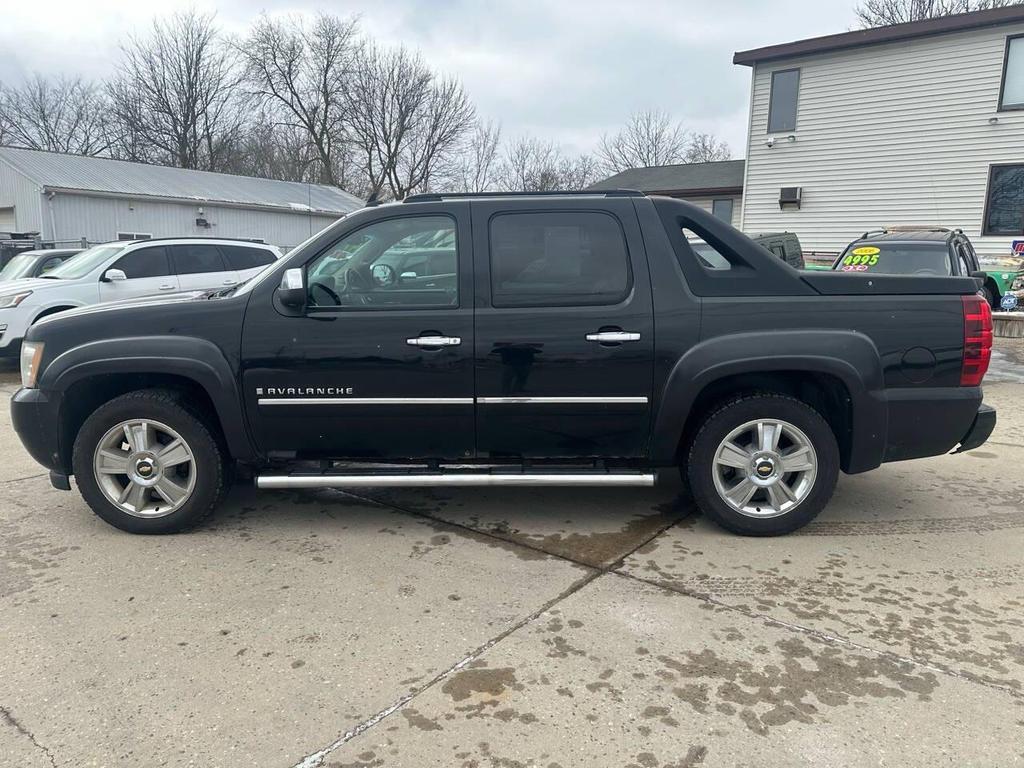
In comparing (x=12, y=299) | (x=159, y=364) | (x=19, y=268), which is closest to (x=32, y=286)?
(x=12, y=299)

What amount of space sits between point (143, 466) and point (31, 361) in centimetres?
84

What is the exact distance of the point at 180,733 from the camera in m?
2.48

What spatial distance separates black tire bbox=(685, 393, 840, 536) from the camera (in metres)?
3.97

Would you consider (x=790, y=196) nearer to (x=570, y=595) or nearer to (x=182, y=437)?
(x=570, y=595)

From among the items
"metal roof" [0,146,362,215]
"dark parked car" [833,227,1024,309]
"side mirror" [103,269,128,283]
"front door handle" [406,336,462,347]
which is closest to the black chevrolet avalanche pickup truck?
"front door handle" [406,336,462,347]

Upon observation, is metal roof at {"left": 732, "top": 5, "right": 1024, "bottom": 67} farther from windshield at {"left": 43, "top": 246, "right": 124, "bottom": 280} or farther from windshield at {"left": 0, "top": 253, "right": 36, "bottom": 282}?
windshield at {"left": 0, "top": 253, "right": 36, "bottom": 282}

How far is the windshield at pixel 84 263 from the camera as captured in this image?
33.4ft

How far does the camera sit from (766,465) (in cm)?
403

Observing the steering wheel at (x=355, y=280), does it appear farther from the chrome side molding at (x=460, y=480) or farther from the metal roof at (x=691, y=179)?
the metal roof at (x=691, y=179)

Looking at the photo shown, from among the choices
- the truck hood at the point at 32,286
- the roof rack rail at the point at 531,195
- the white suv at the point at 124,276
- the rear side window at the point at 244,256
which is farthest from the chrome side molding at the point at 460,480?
the rear side window at the point at 244,256

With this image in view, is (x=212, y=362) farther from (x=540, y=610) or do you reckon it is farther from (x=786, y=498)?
(x=786, y=498)

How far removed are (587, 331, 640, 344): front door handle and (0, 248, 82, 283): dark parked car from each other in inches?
437

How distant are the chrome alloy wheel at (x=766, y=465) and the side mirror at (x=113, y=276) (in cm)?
892

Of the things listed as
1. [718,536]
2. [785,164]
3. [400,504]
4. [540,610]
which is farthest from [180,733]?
[785,164]
